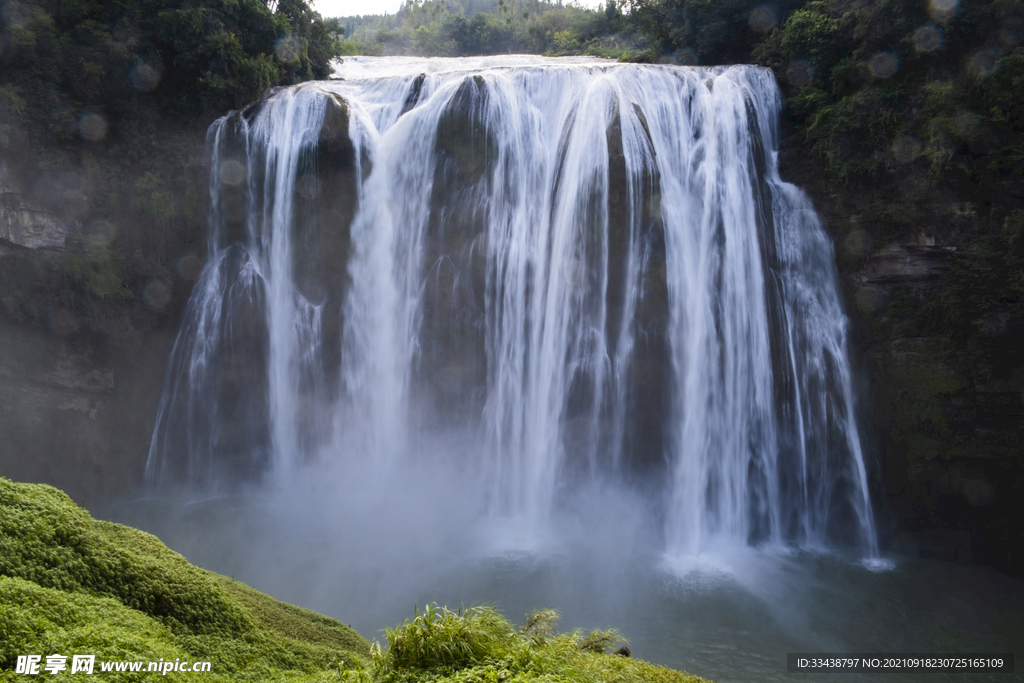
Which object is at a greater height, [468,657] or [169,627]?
[169,627]

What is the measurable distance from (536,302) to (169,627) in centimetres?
1005

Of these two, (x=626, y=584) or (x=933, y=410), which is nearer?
(x=626, y=584)

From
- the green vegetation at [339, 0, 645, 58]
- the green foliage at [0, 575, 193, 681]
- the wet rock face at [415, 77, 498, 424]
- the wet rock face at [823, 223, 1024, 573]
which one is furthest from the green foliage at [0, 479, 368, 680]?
the green vegetation at [339, 0, 645, 58]

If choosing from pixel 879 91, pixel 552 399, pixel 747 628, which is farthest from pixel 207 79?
pixel 747 628

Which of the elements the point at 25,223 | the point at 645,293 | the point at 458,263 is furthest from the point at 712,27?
the point at 25,223

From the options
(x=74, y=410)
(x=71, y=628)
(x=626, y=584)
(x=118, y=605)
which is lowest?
(x=71, y=628)

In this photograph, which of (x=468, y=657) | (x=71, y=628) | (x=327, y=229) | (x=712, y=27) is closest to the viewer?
(x=71, y=628)

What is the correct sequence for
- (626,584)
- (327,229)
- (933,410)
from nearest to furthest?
(626,584) < (933,410) < (327,229)

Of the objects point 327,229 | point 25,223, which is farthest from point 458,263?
point 25,223

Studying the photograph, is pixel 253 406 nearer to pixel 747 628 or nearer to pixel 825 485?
pixel 747 628

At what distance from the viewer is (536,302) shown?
542 inches

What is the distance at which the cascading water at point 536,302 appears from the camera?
1296 centimetres

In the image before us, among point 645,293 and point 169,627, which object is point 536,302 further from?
point 169,627

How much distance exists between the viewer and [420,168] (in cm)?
1494
